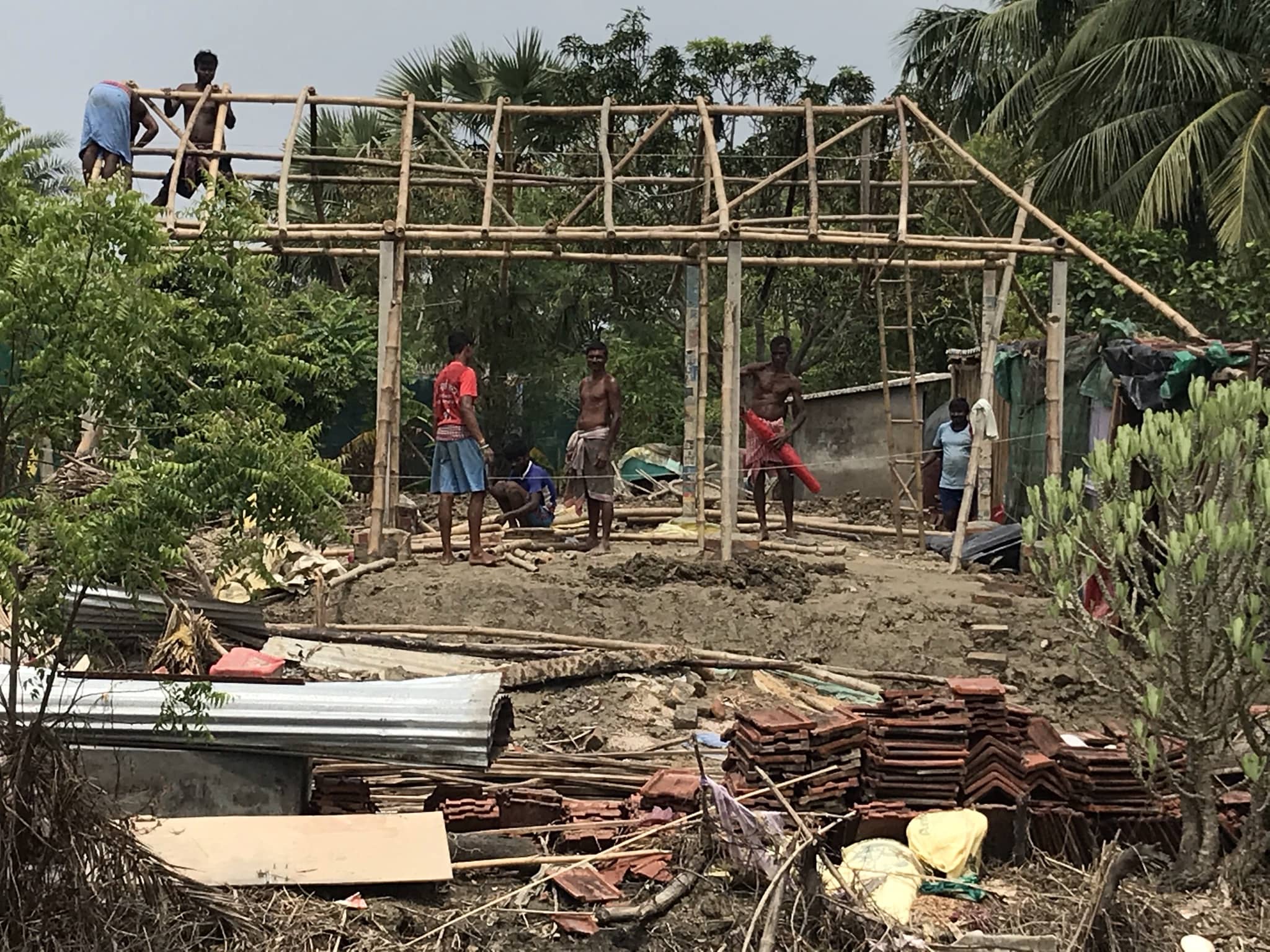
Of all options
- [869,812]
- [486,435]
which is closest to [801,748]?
[869,812]

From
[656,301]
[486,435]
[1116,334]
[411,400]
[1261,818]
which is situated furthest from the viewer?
[656,301]

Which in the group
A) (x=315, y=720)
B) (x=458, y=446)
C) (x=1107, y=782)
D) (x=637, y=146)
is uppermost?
(x=637, y=146)

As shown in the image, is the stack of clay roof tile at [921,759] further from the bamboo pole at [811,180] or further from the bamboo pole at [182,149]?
the bamboo pole at [182,149]

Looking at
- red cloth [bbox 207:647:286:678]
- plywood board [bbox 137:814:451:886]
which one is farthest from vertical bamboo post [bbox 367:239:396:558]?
plywood board [bbox 137:814:451:886]

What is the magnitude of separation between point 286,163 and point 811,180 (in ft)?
15.3

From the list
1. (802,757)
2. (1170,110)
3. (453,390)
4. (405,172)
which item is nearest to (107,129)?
(405,172)

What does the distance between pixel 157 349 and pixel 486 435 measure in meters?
15.4

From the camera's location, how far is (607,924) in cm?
526

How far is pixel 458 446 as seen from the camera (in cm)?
1166

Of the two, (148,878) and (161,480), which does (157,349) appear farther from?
(148,878)

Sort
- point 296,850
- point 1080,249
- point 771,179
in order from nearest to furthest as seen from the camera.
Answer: point 296,850
point 1080,249
point 771,179

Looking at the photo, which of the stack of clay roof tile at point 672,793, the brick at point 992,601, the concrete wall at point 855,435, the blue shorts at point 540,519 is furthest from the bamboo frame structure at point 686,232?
the concrete wall at point 855,435

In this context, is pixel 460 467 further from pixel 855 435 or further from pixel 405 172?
pixel 855 435

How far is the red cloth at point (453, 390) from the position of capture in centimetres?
1148
